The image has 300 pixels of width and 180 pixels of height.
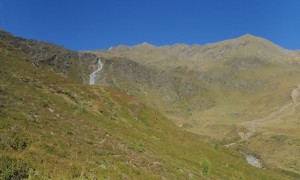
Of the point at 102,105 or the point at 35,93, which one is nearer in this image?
the point at 35,93

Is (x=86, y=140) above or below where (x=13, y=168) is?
above

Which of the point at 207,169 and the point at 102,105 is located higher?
the point at 102,105

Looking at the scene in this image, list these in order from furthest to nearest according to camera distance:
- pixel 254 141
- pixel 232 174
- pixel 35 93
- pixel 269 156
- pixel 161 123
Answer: pixel 254 141 < pixel 269 156 < pixel 161 123 < pixel 232 174 < pixel 35 93

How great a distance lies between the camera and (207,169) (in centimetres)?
4462

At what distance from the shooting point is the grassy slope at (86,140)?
19.8 m

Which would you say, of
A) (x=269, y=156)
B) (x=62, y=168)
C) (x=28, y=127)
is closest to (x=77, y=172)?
(x=62, y=168)

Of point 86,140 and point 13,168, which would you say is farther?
point 86,140

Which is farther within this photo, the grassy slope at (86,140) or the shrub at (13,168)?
the grassy slope at (86,140)

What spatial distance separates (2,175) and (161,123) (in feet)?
168

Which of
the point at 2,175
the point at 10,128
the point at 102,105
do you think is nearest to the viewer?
the point at 2,175

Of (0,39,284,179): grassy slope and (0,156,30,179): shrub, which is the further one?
(0,39,284,179): grassy slope

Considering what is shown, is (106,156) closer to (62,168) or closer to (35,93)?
(62,168)

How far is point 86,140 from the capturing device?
102 feet

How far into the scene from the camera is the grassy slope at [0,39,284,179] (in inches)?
781
